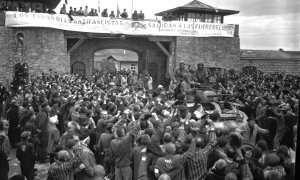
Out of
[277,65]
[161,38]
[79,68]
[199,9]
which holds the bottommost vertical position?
[79,68]

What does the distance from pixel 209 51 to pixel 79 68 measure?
9.55 metres

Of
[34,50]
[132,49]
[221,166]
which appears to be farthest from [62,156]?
[132,49]

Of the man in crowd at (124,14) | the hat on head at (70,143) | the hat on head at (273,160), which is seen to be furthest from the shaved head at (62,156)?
the man in crowd at (124,14)

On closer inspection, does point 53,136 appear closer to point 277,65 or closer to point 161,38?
point 161,38

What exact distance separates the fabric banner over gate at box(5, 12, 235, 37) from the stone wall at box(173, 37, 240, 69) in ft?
2.24

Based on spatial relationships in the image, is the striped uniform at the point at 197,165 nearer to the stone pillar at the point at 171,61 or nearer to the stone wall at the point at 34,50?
the stone wall at the point at 34,50

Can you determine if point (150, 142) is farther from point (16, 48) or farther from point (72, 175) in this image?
point (16, 48)

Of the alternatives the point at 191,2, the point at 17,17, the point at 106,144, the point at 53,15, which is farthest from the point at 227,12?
the point at 106,144

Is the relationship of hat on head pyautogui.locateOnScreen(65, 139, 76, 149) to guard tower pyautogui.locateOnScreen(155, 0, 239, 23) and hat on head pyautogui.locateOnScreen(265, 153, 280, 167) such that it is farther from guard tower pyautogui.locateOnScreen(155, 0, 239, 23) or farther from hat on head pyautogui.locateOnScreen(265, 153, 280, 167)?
guard tower pyautogui.locateOnScreen(155, 0, 239, 23)

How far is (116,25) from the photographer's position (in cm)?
2419

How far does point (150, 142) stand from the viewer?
7.00m

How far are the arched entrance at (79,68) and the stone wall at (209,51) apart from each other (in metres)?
6.88

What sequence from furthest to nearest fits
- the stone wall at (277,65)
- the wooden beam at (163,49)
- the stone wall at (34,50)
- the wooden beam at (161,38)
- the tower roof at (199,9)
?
the stone wall at (277,65), the tower roof at (199,9), the wooden beam at (163,49), the wooden beam at (161,38), the stone wall at (34,50)

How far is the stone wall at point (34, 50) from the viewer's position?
22219 millimetres
